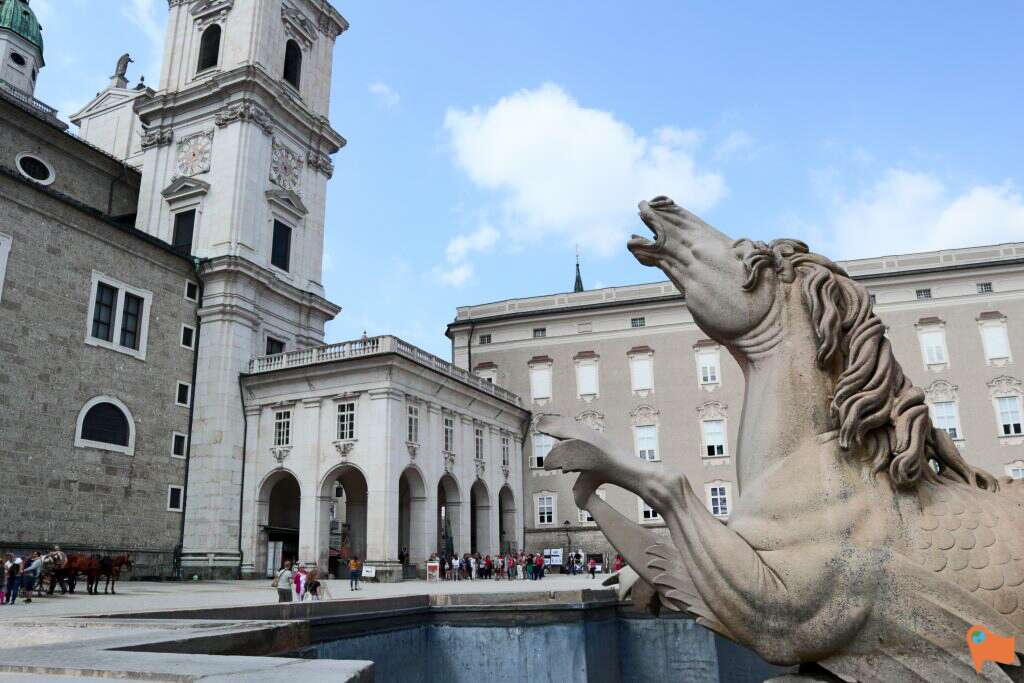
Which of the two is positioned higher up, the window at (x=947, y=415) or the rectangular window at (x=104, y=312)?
the rectangular window at (x=104, y=312)

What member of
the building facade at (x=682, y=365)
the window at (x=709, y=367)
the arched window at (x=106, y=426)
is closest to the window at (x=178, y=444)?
the arched window at (x=106, y=426)

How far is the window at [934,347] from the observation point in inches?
1560

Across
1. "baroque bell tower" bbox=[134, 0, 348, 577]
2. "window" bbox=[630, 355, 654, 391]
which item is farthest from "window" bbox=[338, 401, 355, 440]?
"window" bbox=[630, 355, 654, 391]

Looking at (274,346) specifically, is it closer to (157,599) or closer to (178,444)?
(178,444)

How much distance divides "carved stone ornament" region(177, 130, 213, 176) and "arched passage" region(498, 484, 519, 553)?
884 inches

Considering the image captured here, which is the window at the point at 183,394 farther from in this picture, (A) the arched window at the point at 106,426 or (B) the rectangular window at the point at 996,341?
(B) the rectangular window at the point at 996,341

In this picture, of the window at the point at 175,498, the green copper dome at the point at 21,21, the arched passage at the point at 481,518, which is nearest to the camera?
the window at the point at 175,498

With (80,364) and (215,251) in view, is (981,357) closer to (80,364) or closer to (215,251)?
(215,251)

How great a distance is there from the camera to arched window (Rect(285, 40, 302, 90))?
132ft

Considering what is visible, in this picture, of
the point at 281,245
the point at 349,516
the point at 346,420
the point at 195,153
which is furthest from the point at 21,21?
the point at 349,516

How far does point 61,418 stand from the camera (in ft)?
86.1

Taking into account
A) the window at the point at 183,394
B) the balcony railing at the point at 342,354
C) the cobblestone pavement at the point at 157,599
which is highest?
the balcony railing at the point at 342,354

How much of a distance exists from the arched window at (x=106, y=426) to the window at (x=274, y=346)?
7.66 meters

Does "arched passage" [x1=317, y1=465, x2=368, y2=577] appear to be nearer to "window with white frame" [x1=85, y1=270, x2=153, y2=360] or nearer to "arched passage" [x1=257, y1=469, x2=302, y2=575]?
"arched passage" [x1=257, y1=469, x2=302, y2=575]
